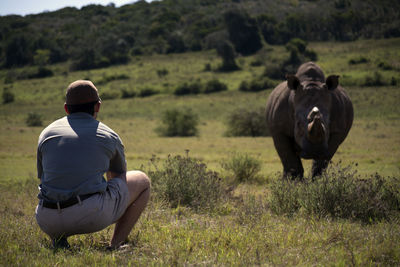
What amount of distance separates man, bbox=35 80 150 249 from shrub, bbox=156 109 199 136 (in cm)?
2629

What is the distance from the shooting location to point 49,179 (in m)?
3.91

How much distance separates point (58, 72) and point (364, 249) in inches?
2987

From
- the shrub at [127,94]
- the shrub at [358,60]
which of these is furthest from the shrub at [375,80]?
the shrub at [127,94]

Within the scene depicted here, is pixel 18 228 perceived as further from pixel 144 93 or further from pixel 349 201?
pixel 144 93

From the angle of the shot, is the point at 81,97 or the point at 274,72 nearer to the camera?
the point at 81,97

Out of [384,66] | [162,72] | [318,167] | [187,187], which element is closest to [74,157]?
[187,187]

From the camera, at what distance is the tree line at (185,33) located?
56.1 meters

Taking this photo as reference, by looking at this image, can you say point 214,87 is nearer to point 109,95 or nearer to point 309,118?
point 109,95

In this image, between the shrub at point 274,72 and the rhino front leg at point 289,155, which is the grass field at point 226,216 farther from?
the shrub at point 274,72

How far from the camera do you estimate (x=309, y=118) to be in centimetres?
679

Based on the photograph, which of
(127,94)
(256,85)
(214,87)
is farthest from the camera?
(127,94)

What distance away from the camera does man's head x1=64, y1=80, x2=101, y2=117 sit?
4047 mm

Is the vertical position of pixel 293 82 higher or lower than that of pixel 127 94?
higher

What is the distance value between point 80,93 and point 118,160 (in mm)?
740
